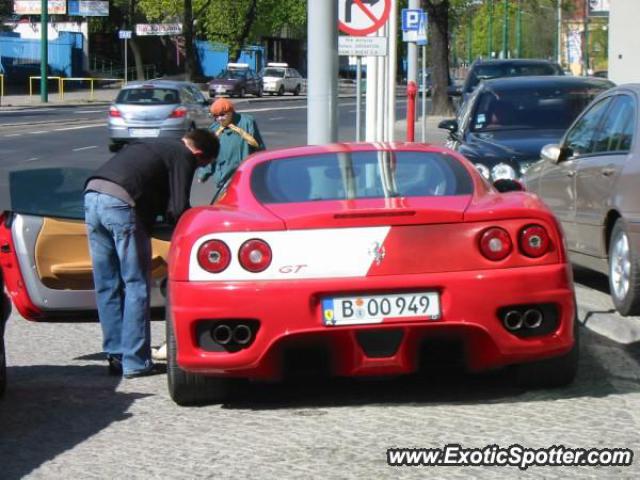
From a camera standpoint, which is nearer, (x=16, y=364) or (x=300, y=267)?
(x=300, y=267)

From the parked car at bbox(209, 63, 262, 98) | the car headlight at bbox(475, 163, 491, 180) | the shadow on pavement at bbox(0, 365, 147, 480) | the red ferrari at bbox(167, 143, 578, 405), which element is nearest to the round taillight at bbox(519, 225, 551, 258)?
the red ferrari at bbox(167, 143, 578, 405)

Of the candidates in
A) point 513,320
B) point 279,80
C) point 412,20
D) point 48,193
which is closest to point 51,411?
point 513,320

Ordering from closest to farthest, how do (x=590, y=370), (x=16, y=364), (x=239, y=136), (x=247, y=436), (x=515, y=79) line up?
(x=247, y=436) → (x=590, y=370) → (x=16, y=364) → (x=239, y=136) → (x=515, y=79)

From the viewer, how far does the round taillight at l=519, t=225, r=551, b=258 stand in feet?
21.1

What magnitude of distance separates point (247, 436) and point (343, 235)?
1.00 metres

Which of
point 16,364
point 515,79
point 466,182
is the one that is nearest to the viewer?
point 466,182

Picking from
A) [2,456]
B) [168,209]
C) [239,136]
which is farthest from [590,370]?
[239,136]

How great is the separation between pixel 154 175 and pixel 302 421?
195 centimetres

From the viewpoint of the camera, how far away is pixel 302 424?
629cm

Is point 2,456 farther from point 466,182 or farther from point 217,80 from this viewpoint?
point 217,80

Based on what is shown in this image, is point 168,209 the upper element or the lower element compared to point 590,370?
upper

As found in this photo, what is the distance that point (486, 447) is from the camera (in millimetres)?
5711

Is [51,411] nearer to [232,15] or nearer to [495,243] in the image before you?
[495,243]

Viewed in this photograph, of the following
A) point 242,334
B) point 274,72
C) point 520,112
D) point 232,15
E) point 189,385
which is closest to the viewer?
point 242,334
